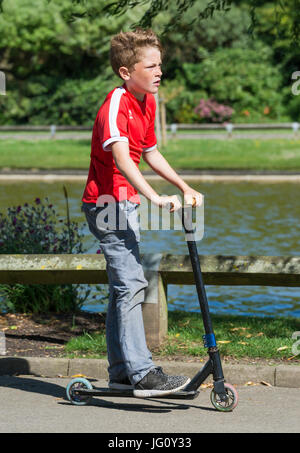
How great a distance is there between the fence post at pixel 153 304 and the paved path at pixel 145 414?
3.01 feet

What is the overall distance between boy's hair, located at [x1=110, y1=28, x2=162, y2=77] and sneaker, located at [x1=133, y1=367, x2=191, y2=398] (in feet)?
5.52

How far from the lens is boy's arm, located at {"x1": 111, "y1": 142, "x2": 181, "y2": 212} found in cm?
470

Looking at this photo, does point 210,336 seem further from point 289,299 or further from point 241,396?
point 289,299

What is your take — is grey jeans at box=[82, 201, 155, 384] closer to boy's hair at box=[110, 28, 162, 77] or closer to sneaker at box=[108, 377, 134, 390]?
sneaker at box=[108, 377, 134, 390]

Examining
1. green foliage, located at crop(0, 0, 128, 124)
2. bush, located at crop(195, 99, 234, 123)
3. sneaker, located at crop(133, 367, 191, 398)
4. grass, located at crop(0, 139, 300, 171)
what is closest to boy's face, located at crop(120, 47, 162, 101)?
sneaker, located at crop(133, 367, 191, 398)

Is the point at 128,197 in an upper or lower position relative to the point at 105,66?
lower

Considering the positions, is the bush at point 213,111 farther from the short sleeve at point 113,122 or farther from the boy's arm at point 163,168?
the short sleeve at point 113,122

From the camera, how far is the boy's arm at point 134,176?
4.70m

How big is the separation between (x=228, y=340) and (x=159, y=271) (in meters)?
0.73

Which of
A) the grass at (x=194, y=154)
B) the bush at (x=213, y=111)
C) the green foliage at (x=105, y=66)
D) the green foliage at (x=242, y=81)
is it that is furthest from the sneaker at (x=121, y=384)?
the green foliage at (x=242, y=81)

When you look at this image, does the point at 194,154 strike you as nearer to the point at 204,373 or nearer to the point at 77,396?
the point at 77,396

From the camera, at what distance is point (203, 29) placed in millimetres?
56062

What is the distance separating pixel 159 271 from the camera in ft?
21.0

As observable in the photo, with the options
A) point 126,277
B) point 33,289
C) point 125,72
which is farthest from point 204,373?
point 33,289
